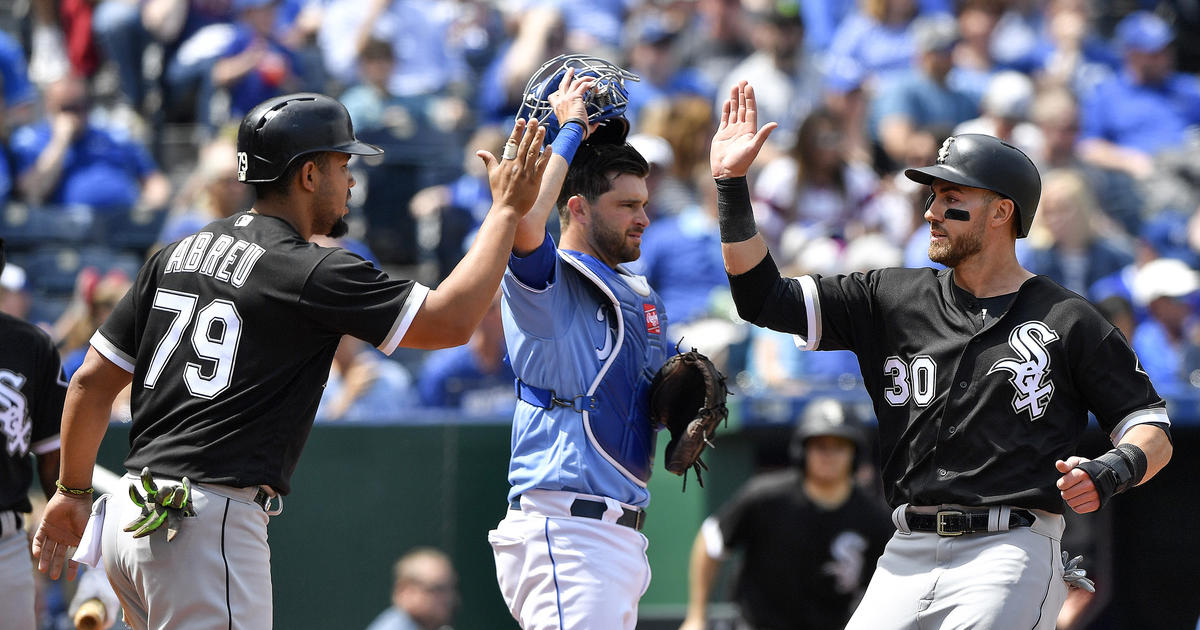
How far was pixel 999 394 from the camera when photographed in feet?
14.1

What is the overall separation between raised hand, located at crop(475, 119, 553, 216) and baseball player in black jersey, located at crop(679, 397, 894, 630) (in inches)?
134

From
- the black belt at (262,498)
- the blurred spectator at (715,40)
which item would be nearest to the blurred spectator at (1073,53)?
the blurred spectator at (715,40)

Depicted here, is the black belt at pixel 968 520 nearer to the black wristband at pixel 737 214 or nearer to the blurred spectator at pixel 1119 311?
the black wristband at pixel 737 214

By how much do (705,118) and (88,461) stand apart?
6050 millimetres

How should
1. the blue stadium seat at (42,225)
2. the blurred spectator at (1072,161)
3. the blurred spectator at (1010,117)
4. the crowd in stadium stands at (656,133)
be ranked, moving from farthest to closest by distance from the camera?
the blurred spectator at (1010,117) → the blurred spectator at (1072,161) → the blue stadium seat at (42,225) → the crowd in stadium stands at (656,133)

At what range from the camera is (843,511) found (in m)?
7.12

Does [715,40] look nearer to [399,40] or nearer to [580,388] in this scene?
[399,40]

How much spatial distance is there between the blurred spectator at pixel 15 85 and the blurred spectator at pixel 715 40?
15.8ft

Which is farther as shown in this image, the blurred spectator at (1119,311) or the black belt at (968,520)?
the blurred spectator at (1119,311)

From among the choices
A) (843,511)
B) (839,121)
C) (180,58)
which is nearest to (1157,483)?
(843,511)

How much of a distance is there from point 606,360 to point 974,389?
3.63ft

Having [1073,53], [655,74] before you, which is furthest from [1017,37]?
[655,74]

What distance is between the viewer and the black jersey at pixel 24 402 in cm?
484

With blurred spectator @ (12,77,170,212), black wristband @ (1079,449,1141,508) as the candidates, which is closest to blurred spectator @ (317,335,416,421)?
blurred spectator @ (12,77,170,212)
